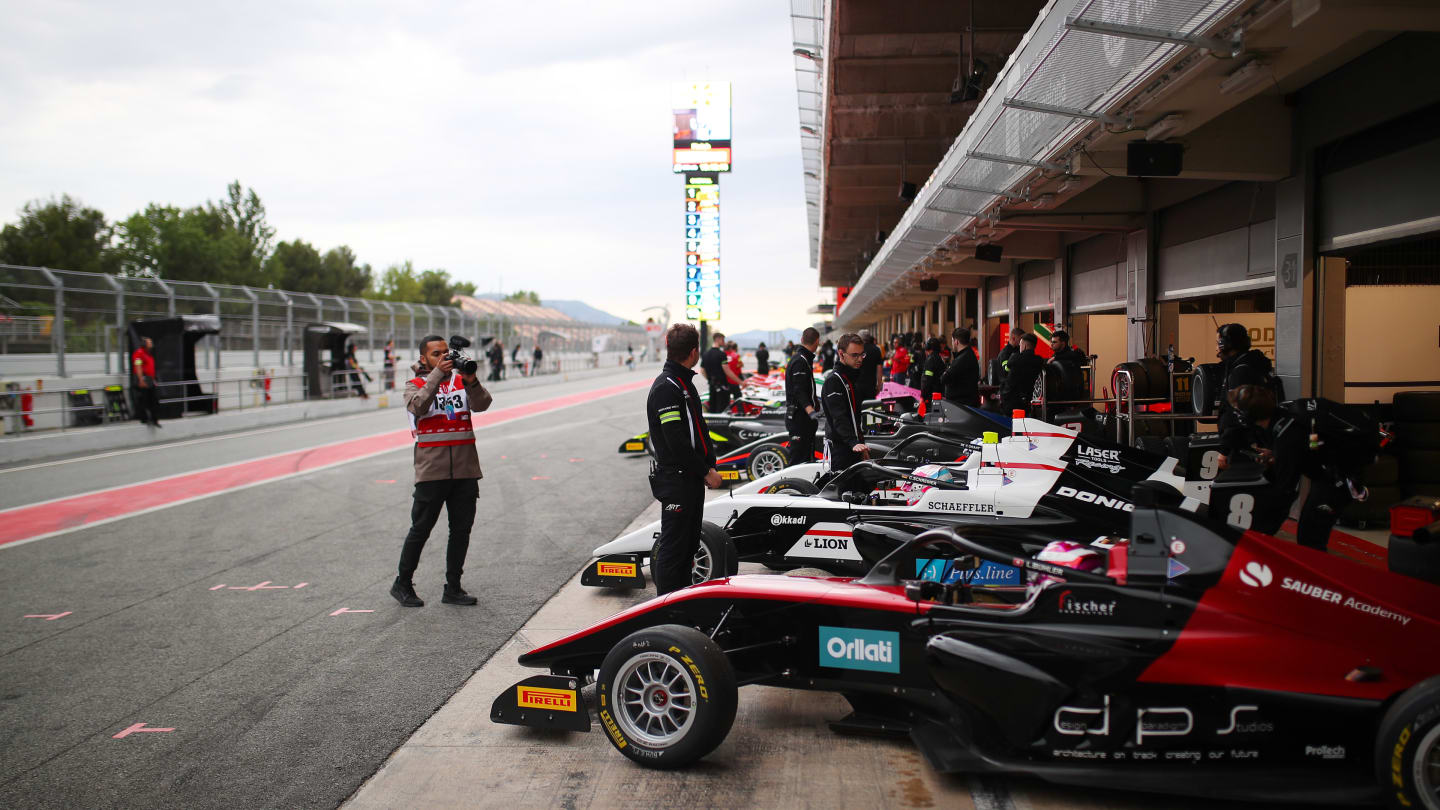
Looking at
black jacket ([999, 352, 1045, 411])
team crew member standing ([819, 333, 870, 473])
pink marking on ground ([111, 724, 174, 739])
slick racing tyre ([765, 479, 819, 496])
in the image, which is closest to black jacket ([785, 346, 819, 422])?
team crew member standing ([819, 333, 870, 473])

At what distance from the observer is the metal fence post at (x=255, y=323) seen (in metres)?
23.2

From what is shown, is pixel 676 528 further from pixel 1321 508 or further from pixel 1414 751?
pixel 1321 508

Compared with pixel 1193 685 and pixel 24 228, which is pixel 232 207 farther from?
pixel 1193 685

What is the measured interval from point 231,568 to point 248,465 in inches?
275

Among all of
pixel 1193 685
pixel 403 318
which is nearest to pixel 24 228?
pixel 403 318

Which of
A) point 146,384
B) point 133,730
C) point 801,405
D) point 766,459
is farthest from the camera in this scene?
point 146,384

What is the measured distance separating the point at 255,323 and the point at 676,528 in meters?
22.0

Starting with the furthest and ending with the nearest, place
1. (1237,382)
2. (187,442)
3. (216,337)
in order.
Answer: (216,337), (187,442), (1237,382)

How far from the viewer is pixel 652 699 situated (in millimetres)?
3613

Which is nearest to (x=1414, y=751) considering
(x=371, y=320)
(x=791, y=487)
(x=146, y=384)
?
(x=791, y=487)

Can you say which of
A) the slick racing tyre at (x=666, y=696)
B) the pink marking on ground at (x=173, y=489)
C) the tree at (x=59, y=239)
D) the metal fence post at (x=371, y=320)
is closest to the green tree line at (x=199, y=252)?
the tree at (x=59, y=239)

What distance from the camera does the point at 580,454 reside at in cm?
1441

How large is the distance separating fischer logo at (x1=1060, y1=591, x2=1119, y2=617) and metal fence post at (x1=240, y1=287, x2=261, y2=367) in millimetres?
23869

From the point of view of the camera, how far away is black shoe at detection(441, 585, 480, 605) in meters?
5.93
